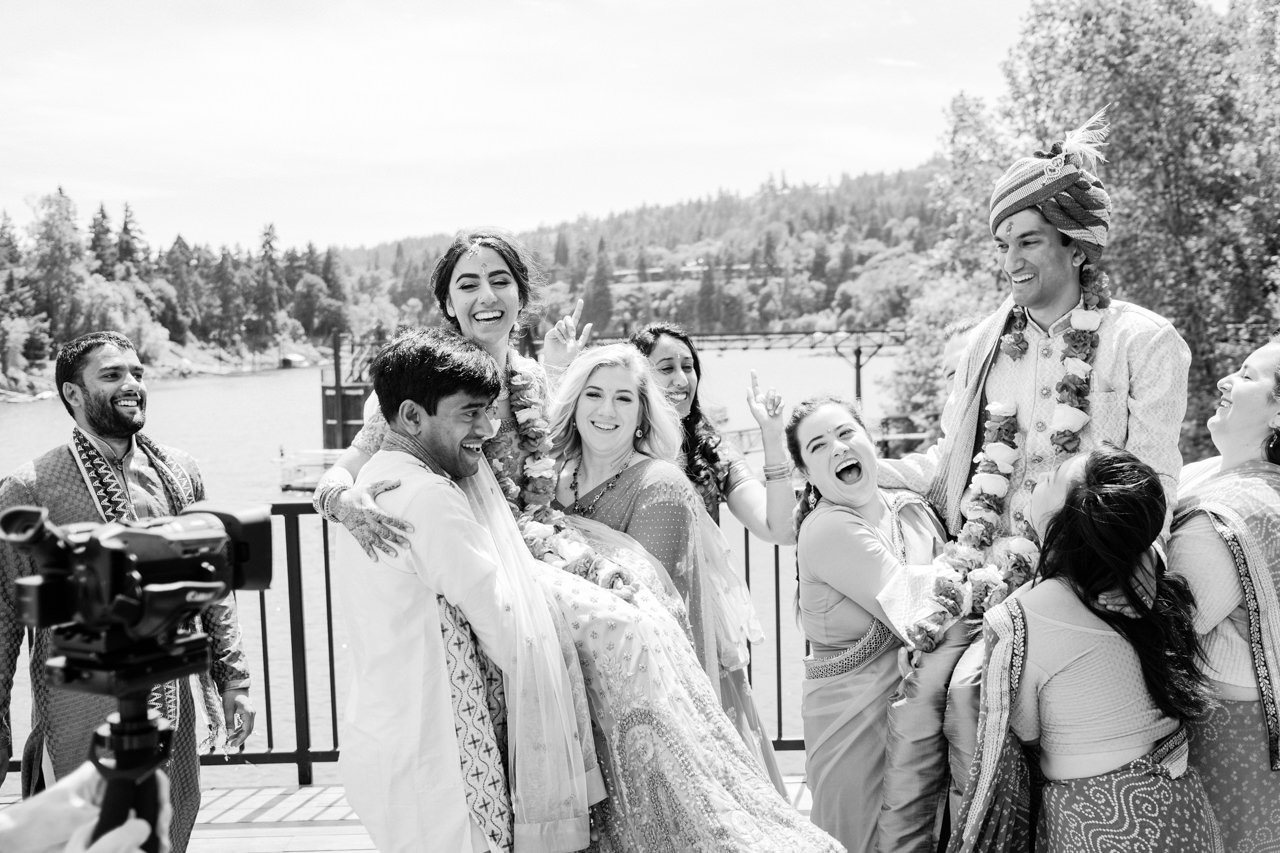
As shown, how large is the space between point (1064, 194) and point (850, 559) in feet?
3.76

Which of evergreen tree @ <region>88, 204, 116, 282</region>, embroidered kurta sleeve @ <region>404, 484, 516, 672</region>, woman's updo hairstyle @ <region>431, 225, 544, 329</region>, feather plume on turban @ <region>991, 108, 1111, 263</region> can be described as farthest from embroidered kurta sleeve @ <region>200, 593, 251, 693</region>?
evergreen tree @ <region>88, 204, 116, 282</region>

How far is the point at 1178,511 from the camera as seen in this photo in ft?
8.59

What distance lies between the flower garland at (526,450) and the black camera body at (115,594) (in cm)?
134

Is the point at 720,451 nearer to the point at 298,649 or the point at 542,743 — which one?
the point at 542,743

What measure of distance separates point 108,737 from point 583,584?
129 cm

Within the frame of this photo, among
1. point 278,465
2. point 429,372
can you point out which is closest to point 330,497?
point 429,372

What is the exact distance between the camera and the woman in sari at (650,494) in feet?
10.2

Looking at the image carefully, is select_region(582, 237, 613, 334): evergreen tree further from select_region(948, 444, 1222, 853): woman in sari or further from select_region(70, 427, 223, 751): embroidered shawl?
select_region(948, 444, 1222, 853): woman in sari

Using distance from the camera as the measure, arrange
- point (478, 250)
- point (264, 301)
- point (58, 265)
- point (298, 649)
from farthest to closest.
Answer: point (264, 301) → point (58, 265) → point (298, 649) → point (478, 250)

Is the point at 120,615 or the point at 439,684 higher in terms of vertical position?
the point at 120,615

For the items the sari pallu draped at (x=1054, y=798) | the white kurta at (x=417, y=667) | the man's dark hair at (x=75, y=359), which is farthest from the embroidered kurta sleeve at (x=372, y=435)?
the sari pallu draped at (x=1054, y=798)

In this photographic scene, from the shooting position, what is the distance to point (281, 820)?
362 centimetres

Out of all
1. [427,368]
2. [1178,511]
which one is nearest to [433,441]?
[427,368]

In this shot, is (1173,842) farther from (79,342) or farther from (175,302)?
(175,302)
